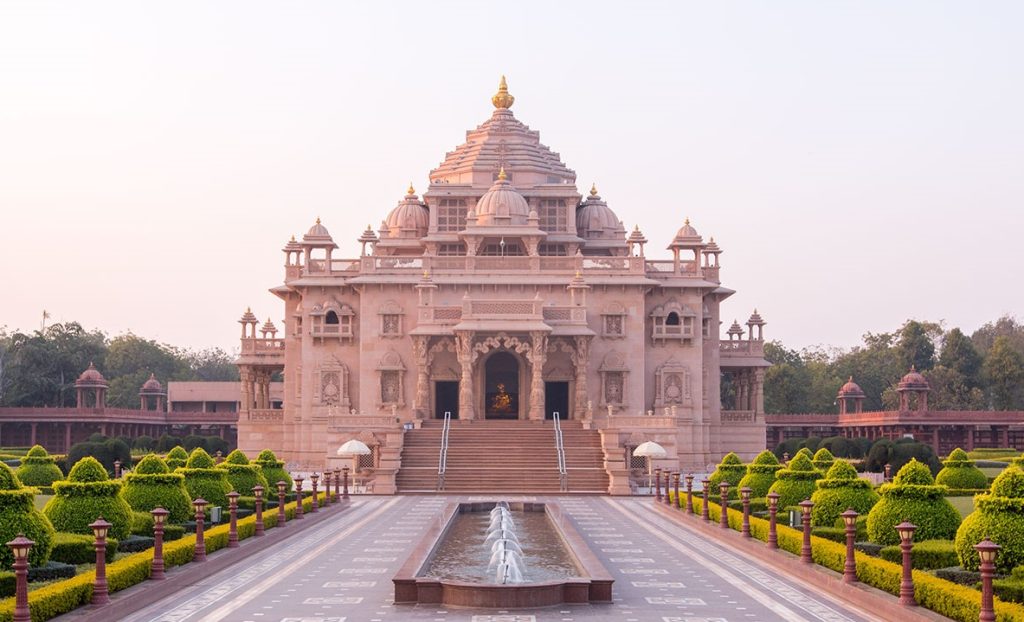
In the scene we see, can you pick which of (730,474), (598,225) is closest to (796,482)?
(730,474)

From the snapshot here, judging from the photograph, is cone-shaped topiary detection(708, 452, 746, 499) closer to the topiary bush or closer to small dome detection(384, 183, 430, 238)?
the topiary bush

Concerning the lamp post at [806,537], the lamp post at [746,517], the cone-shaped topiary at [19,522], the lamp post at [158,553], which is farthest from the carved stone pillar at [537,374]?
the cone-shaped topiary at [19,522]

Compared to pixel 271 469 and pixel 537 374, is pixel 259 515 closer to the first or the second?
pixel 271 469

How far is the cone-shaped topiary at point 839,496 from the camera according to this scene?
24594mm

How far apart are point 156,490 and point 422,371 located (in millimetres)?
27623

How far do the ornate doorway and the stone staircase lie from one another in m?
5.28

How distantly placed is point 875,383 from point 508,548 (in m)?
74.1

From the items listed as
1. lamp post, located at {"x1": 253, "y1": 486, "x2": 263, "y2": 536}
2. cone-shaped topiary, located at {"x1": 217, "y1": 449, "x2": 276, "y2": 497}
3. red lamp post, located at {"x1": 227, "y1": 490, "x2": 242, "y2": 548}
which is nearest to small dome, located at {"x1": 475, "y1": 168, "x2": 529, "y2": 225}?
cone-shaped topiary, located at {"x1": 217, "y1": 449, "x2": 276, "y2": 497}

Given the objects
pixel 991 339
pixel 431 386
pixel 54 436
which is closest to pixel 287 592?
pixel 431 386

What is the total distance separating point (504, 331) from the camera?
50906mm

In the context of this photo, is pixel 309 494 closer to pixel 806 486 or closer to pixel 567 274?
pixel 806 486

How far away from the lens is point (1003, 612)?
555 inches

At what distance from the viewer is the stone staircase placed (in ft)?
140

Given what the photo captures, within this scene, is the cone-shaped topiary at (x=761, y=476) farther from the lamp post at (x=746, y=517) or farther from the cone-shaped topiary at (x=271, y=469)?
the cone-shaped topiary at (x=271, y=469)
